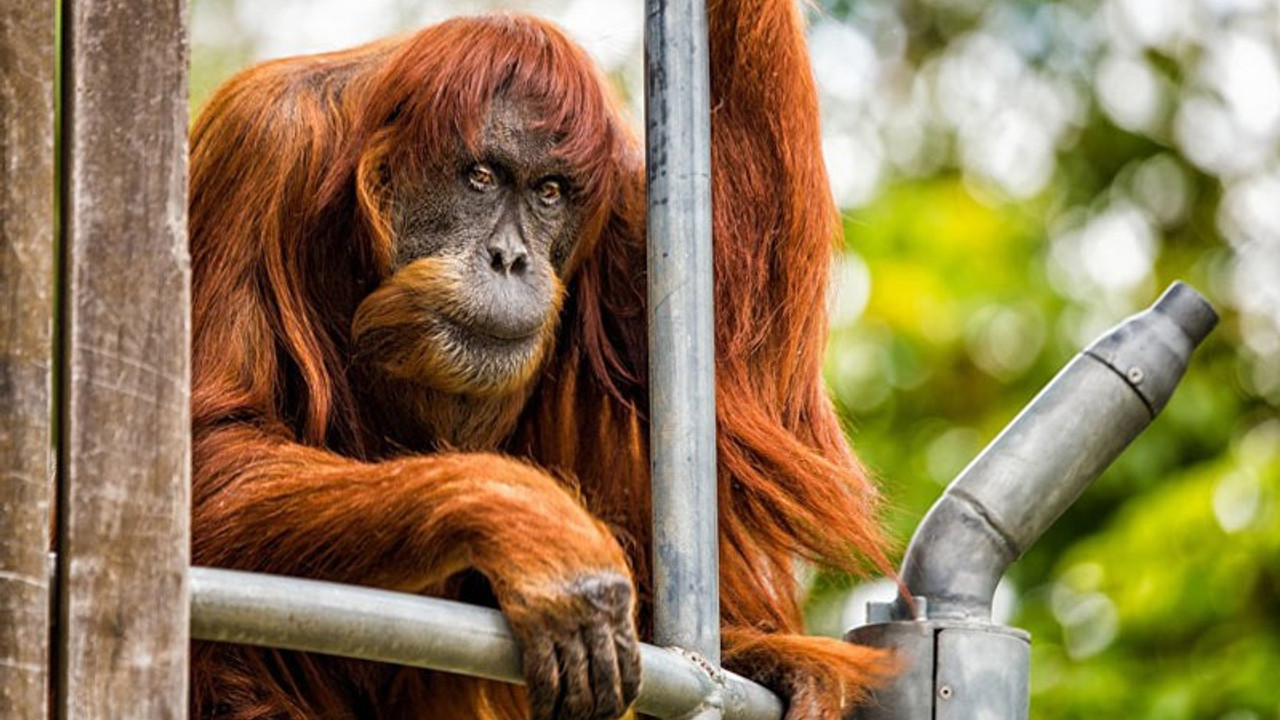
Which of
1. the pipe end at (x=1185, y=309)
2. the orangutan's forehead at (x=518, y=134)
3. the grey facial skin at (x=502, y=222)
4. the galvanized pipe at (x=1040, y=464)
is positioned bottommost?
the galvanized pipe at (x=1040, y=464)

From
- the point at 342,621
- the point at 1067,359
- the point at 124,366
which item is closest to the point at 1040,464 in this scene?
the point at 342,621

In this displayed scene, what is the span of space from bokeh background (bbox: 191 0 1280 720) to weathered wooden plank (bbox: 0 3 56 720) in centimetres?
308

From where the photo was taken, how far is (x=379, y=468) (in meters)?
3.43

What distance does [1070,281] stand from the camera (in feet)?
29.4

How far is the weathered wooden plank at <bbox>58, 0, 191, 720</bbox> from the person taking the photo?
2.23m

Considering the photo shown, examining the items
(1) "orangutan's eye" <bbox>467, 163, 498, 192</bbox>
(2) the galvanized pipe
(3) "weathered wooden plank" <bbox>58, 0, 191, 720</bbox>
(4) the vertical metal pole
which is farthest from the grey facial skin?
(3) "weathered wooden plank" <bbox>58, 0, 191, 720</bbox>

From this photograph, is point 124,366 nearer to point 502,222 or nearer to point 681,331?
point 681,331

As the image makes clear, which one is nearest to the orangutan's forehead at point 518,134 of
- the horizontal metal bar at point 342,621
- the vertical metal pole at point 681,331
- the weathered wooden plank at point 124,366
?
the vertical metal pole at point 681,331

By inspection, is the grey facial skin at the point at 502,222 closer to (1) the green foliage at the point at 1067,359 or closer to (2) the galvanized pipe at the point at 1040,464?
(2) the galvanized pipe at the point at 1040,464

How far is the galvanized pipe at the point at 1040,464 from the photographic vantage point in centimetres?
333

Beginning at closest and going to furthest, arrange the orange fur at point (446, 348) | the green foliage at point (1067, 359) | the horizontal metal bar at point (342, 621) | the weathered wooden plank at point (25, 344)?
the weathered wooden plank at point (25, 344)
the horizontal metal bar at point (342, 621)
the orange fur at point (446, 348)
the green foliage at point (1067, 359)

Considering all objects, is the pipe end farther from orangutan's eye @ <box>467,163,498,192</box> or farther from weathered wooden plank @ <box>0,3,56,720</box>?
weathered wooden plank @ <box>0,3,56,720</box>

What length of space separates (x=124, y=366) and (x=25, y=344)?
0.33ft

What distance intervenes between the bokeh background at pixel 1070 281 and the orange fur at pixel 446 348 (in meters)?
1.43
